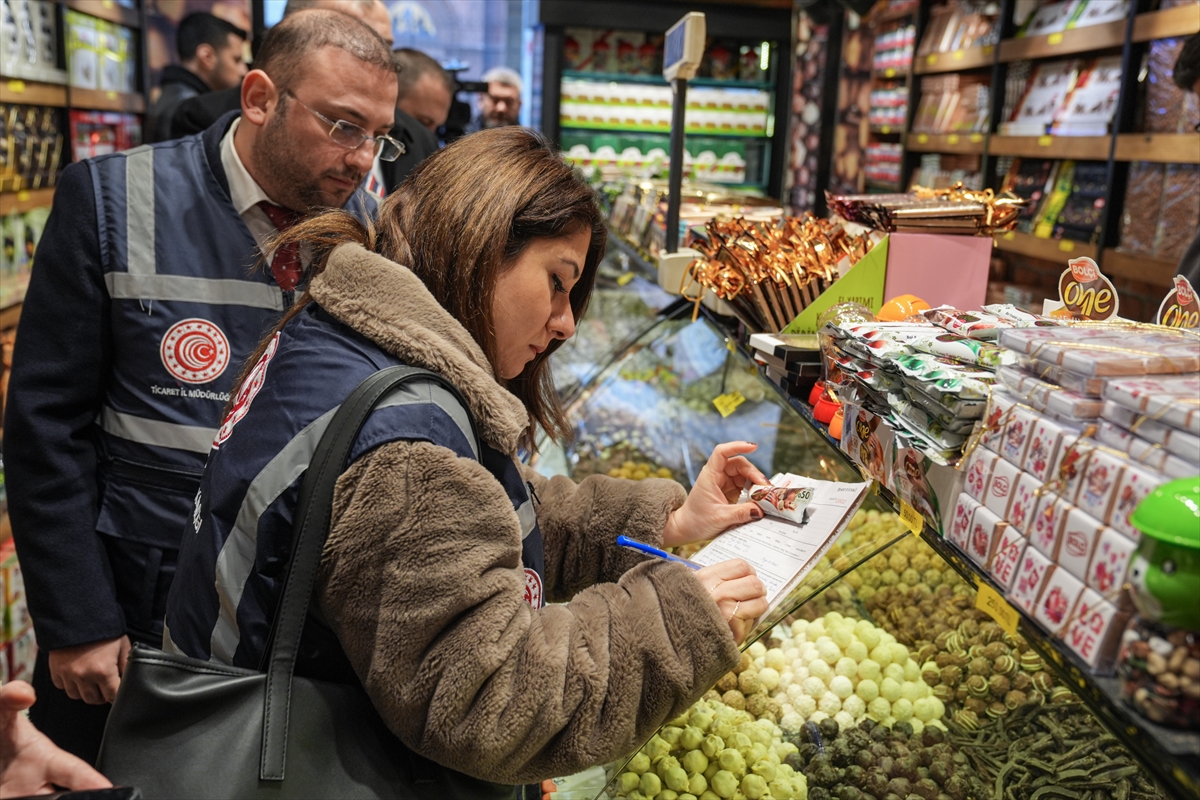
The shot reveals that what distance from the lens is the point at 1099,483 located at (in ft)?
2.89

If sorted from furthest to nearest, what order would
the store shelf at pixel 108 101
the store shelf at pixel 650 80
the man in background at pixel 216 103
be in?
the store shelf at pixel 650 80 < the store shelf at pixel 108 101 < the man in background at pixel 216 103

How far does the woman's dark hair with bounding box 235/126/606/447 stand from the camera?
1313mm

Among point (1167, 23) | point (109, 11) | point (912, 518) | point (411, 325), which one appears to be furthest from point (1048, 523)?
point (109, 11)

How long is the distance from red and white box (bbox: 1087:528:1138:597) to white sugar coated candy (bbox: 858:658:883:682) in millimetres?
1241

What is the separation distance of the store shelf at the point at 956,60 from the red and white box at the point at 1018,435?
529 centimetres

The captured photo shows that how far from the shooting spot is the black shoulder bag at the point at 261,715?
110 centimetres

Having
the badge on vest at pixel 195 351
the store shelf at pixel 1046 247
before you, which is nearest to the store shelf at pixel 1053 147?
the store shelf at pixel 1046 247

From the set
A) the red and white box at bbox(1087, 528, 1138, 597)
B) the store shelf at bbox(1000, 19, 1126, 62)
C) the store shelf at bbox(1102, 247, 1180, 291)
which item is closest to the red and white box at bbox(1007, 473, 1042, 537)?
the red and white box at bbox(1087, 528, 1138, 597)

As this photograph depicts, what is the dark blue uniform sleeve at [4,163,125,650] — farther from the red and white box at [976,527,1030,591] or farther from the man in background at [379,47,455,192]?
the man in background at [379,47,455,192]

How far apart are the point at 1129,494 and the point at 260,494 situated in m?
0.93

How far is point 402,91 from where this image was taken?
4844 millimetres

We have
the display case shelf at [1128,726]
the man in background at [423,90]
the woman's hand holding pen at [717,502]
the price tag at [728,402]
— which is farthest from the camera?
the man in background at [423,90]

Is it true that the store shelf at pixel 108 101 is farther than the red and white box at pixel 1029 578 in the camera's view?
Yes

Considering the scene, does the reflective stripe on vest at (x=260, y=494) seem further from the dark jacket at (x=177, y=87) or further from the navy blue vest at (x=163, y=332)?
the dark jacket at (x=177, y=87)
